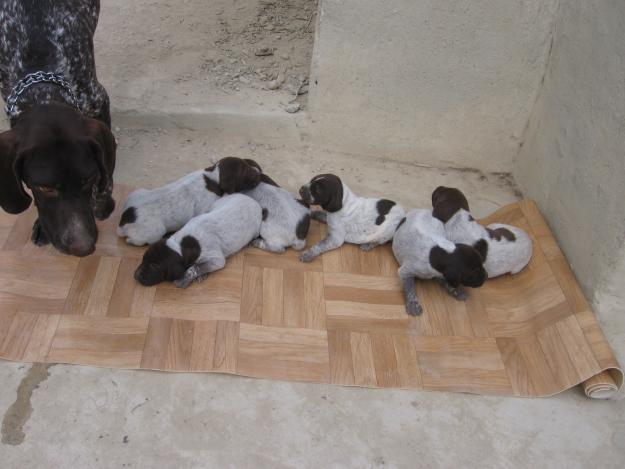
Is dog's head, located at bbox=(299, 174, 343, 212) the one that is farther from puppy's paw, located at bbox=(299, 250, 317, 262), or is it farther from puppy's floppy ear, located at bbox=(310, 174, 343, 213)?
puppy's paw, located at bbox=(299, 250, 317, 262)

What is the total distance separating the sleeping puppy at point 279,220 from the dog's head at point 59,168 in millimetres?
837

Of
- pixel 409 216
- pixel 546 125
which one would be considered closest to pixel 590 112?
pixel 546 125

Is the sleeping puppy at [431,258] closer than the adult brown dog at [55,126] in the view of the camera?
No

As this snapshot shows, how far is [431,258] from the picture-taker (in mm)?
2936

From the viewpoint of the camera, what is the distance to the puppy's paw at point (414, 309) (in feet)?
9.76

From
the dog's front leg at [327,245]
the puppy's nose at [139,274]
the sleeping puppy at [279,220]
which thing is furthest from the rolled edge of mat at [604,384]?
the puppy's nose at [139,274]

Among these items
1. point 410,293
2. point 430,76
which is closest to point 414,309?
point 410,293

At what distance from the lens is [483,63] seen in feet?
11.9

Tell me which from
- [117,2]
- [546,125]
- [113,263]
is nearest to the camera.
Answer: [113,263]

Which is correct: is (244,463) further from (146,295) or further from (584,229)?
(584,229)

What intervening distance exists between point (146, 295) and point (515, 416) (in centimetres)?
171

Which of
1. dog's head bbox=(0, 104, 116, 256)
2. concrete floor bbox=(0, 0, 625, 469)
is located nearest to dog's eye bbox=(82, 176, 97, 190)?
dog's head bbox=(0, 104, 116, 256)

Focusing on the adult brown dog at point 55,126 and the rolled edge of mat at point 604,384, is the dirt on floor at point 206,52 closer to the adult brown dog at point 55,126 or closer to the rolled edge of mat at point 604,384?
the adult brown dog at point 55,126

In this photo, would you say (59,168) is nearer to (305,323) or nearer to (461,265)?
(305,323)
